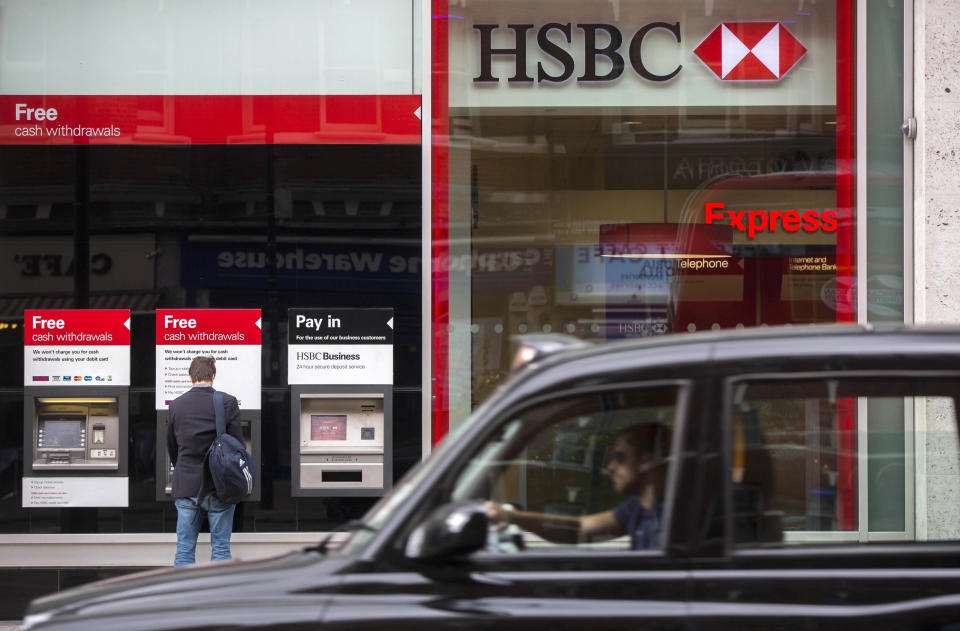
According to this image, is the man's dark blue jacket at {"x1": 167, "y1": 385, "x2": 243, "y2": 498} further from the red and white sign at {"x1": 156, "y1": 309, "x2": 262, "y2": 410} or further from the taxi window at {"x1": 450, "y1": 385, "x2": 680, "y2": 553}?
the taxi window at {"x1": 450, "y1": 385, "x2": 680, "y2": 553}

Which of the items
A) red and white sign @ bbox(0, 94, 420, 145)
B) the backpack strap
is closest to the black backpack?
the backpack strap

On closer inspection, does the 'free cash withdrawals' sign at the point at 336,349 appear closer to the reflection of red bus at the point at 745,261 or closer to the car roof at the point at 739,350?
the reflection of red bus at the point at 745,261

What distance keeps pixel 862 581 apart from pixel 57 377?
21.9 feet

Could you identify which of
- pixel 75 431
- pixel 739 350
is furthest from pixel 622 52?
pixel 739 350

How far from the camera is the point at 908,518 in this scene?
3023mm

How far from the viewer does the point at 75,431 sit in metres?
8.00

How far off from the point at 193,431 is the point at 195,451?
14 centimetres

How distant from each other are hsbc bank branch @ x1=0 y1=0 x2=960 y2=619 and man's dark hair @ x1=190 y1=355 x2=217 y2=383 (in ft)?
2.28

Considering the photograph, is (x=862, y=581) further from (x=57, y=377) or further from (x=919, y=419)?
(x=57, y=377)

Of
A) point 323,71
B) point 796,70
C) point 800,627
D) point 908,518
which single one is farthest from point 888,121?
point 800,627

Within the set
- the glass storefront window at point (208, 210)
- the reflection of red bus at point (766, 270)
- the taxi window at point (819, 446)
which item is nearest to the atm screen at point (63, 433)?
the glass storefront window at point (208, 210)

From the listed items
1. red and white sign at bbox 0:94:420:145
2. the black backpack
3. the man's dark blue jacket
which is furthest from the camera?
red and white sign at bbox 0:94:420:145

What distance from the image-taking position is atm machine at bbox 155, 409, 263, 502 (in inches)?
312

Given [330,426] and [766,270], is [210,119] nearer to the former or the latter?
[330,426]
